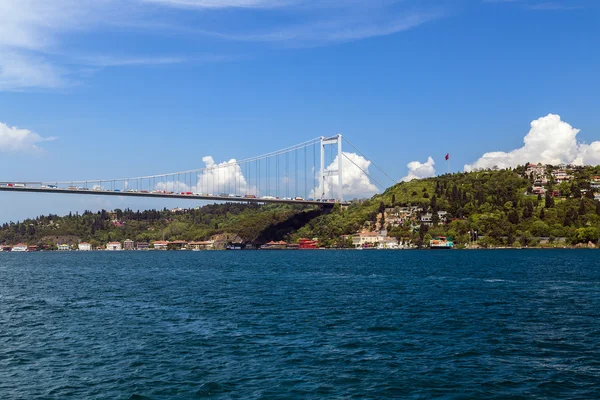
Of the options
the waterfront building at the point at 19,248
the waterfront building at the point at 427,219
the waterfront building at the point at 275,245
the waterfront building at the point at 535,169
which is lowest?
the waterfront building at the point at 19,248

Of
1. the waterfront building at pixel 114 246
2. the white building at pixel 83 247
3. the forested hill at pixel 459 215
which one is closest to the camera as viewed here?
the forested hill at pixel 459 215

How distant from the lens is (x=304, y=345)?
53.9 ft

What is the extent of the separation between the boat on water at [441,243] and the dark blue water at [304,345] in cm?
8341

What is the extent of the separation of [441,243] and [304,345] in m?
100.0

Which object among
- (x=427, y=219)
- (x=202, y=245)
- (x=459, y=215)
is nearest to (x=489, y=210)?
A: (x=459, y=215)

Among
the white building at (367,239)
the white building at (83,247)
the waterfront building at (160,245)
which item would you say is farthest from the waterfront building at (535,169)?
the white building at (83,247)

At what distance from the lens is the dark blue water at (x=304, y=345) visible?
12477 mm

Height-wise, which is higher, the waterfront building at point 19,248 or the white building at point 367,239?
the white building at point 367,239

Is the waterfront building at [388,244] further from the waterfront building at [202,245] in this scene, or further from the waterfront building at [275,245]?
the waterfront building at [202,245]

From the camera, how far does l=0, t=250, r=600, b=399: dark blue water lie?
40.9 ft

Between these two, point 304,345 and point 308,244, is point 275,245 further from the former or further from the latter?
point 304,345

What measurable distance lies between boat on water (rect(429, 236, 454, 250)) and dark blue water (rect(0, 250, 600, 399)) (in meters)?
83.4

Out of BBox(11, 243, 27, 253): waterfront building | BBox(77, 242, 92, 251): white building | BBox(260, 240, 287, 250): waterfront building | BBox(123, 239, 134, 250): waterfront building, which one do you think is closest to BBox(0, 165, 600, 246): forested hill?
BBox(260, 240, 287, 250): waterfront building

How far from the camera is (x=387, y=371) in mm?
13680
